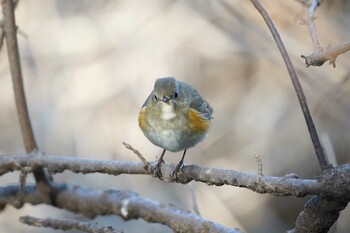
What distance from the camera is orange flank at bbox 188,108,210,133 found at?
2.03m

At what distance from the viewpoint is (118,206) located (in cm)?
219

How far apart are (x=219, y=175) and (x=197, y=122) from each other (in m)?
0.61

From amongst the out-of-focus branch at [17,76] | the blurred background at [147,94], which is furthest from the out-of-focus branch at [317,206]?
the blurred background at [147,94]

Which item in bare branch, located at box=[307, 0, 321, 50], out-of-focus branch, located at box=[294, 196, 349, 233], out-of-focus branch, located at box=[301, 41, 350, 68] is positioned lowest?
out-of-focus branch, located at box=[294, 196, 349, 233]

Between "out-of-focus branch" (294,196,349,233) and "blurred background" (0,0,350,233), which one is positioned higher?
"blurred background" (0,0,350,233)

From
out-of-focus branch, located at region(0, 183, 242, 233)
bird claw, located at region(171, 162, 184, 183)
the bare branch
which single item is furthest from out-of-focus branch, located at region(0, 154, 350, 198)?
A: the bare branch

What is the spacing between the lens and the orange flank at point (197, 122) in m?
2.03

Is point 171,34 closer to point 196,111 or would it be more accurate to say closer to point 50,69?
point 50,69

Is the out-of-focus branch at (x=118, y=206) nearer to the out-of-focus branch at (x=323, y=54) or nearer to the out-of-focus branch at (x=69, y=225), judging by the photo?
the out-of-focus branch at (x=69, y=225)

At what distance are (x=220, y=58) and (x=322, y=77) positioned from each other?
1.11 metres

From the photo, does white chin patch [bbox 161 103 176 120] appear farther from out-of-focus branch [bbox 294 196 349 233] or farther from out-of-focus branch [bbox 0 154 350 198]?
out-of-focus branch [bbox 294 196 349 233]

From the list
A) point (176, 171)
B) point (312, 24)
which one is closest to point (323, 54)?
point (312, 24)

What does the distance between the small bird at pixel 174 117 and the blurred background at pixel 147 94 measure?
1439mm

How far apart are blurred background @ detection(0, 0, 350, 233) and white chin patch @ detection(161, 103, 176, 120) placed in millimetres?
1492
